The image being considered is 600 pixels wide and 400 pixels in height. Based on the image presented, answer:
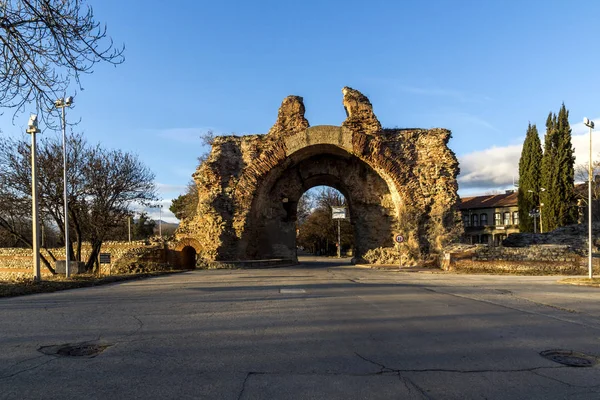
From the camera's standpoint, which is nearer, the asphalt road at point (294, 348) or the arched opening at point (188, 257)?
the asphalt road at point (294, 348)

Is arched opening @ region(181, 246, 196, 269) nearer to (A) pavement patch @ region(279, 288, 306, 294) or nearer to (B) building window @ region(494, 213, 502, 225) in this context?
(A) pavement patch @ region(279, 288, 306, 294)

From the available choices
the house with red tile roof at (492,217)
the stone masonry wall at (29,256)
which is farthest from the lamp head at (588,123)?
the house with red tile roof at (492,217)

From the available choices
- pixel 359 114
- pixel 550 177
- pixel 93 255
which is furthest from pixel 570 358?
pixel 550 177

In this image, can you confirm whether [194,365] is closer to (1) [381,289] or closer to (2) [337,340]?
(2) [337,340]

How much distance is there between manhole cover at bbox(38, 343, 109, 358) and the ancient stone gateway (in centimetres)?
2201

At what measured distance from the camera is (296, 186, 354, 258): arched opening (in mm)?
64125

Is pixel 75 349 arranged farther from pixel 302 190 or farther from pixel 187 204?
pixel 187 204

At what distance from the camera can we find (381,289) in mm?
14406

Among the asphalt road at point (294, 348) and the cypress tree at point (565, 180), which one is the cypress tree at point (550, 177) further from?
the asphalt road at point (294, 348)

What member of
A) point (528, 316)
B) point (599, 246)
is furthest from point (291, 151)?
point (528, 316)

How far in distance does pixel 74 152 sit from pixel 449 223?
73.9 ft

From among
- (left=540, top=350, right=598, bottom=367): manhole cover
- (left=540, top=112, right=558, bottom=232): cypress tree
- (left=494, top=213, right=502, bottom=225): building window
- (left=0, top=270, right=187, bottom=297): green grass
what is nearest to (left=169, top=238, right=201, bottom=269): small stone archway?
(left=0, top=270, right=187, bottom=297): green grass

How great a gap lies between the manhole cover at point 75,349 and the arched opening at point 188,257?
2359 centimetres

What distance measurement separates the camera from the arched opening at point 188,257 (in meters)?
30.0
